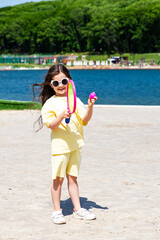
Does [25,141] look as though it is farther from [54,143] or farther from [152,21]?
[152,21]

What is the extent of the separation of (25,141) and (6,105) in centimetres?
729

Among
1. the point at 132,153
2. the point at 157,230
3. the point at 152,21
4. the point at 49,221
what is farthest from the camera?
the point at 152,21

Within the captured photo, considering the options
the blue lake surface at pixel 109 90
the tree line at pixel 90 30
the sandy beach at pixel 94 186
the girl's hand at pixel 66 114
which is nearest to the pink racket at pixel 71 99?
the girl's hand at pixel 66 114

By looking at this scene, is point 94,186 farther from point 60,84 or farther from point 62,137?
point 60,84

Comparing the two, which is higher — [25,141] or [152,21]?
[152,21]

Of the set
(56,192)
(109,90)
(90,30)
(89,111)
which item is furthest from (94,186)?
(90,30)

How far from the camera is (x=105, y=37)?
12750cm

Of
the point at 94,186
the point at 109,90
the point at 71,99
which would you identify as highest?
the point at 71,99

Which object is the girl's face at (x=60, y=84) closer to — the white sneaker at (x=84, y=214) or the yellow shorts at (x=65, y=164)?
the yellow shorts at (x=65, y=164)

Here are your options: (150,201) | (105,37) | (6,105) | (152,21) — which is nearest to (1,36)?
(105,37)

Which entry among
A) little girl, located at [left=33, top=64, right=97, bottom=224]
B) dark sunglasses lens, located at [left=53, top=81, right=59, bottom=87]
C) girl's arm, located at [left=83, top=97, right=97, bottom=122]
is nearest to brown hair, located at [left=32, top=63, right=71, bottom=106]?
little girl, located at [left=33, top=64, right=97, bottom=224]

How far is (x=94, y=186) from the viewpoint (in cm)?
563

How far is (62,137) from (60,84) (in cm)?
47

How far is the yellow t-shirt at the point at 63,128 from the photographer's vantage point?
420cm
